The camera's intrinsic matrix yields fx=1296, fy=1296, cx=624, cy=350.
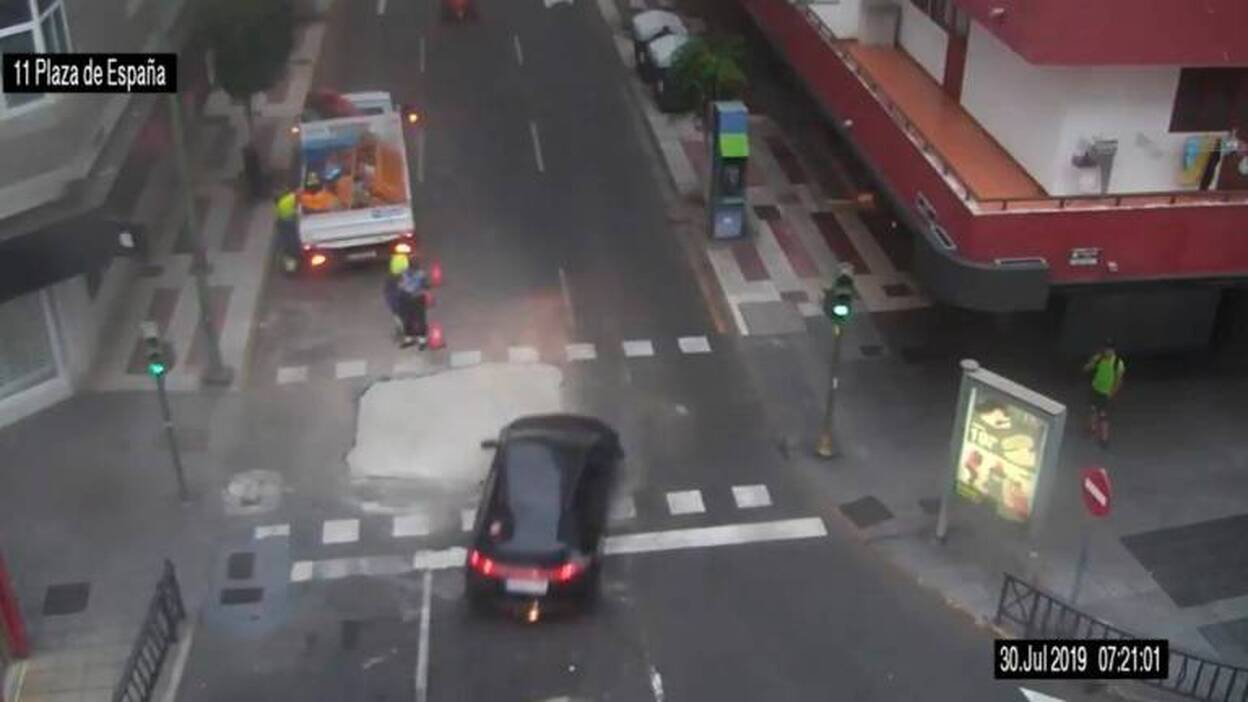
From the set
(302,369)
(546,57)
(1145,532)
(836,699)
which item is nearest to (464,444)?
(302,369)

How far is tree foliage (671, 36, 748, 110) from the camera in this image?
24.5 m

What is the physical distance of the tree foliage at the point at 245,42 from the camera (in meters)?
23.1

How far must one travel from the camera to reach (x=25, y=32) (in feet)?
55.2

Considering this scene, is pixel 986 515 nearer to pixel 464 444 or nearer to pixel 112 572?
pixel 464 444

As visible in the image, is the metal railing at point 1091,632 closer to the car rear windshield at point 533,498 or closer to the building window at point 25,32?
the car rear windshield at point 533,498

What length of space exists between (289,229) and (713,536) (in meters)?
10.0

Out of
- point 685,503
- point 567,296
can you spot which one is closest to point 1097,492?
point 685,503

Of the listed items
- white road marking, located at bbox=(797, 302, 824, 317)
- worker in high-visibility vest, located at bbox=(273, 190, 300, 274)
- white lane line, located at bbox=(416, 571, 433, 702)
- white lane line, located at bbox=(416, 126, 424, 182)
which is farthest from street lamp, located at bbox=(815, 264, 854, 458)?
white lane line, located at bbox=(416, 126, 424, 182)

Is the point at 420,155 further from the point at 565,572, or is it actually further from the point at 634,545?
the point at 565,572

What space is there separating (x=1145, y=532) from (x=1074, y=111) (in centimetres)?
566

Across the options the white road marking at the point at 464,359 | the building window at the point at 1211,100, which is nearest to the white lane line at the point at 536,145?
the white road marking at the point at 464,359

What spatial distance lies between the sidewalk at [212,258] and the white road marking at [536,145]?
16.5ft

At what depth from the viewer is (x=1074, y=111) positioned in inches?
689

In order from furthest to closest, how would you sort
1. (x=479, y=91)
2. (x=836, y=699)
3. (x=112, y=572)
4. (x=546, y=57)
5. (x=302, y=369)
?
(x=546, y=57)
(x=479, y=91)
(x=302, y=369)
(x=112, y=572)
(x=836, y=699)
